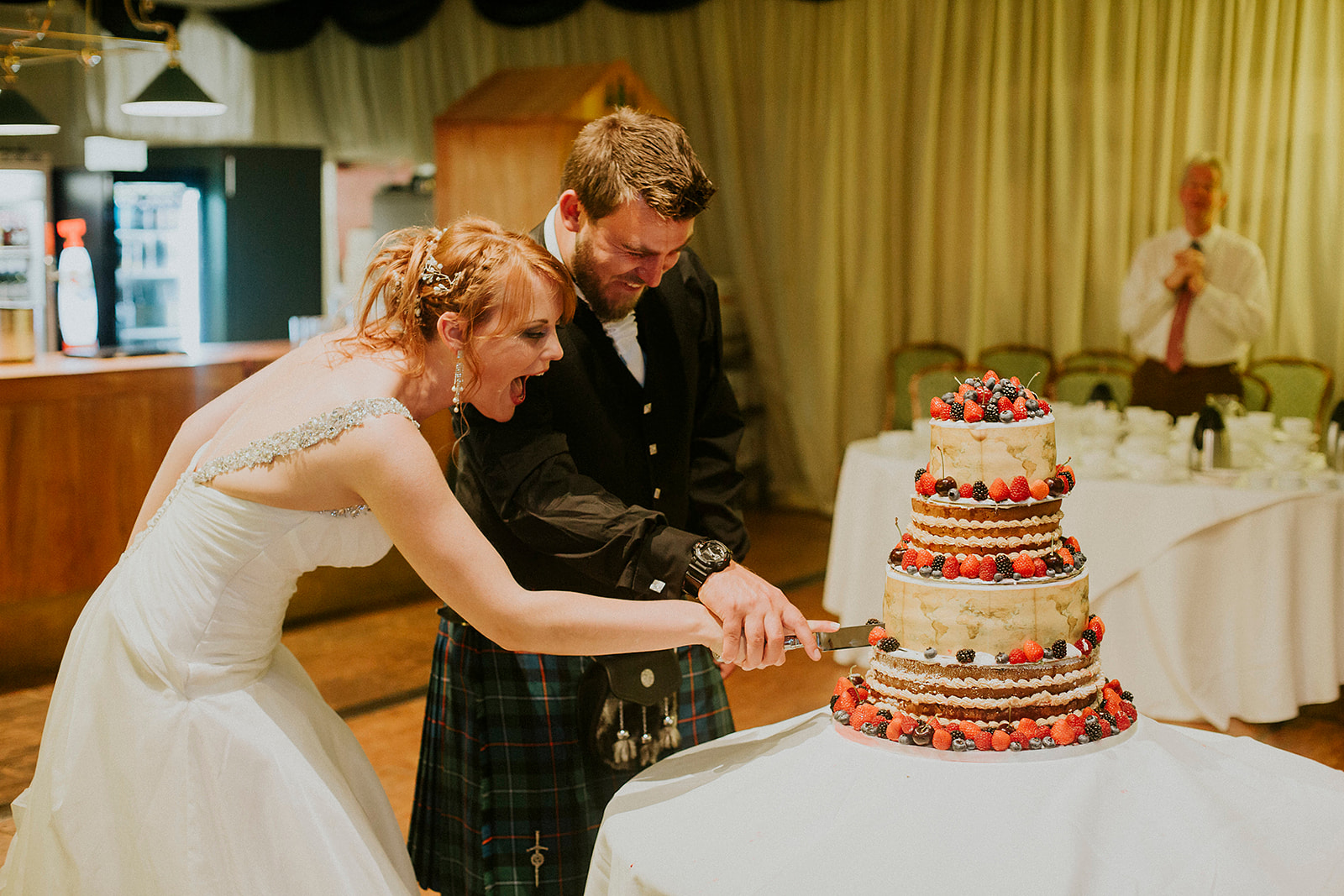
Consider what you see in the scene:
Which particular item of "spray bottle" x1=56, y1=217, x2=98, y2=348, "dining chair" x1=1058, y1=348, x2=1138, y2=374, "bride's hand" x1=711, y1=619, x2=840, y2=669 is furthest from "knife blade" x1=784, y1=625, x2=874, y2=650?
"dining chair" x1=1058, y1=348, x2=1138, y2=374

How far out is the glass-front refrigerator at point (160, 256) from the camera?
7352mm

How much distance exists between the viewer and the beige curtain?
20.4 ft

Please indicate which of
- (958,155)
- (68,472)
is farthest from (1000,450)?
(958,155)

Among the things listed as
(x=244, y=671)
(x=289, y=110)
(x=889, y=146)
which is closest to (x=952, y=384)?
(x=889, y=146)

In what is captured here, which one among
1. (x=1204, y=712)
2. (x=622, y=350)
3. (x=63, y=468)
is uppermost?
(x=622, y=350)

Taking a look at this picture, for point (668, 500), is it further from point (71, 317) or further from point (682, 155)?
point (71, 317)

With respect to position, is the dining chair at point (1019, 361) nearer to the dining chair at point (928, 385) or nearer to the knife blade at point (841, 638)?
the dining chair at point (928, 385)

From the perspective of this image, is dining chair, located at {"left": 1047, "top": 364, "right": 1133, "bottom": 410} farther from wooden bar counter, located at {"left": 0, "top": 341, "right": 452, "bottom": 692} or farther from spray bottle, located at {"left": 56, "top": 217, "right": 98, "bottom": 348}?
spray bottle, located at {"left": 56, "top": 217, "right": 98, "bottom": 348}

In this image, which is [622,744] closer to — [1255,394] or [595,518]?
Result: [595,518]

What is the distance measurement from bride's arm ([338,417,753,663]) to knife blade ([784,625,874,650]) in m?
0.15

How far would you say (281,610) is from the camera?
6.11 ft

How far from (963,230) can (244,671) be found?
6.24m

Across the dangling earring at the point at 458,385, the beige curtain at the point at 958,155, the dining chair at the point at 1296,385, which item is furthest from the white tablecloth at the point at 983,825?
the beige curtain at the point at 958,155

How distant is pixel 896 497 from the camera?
437cm
